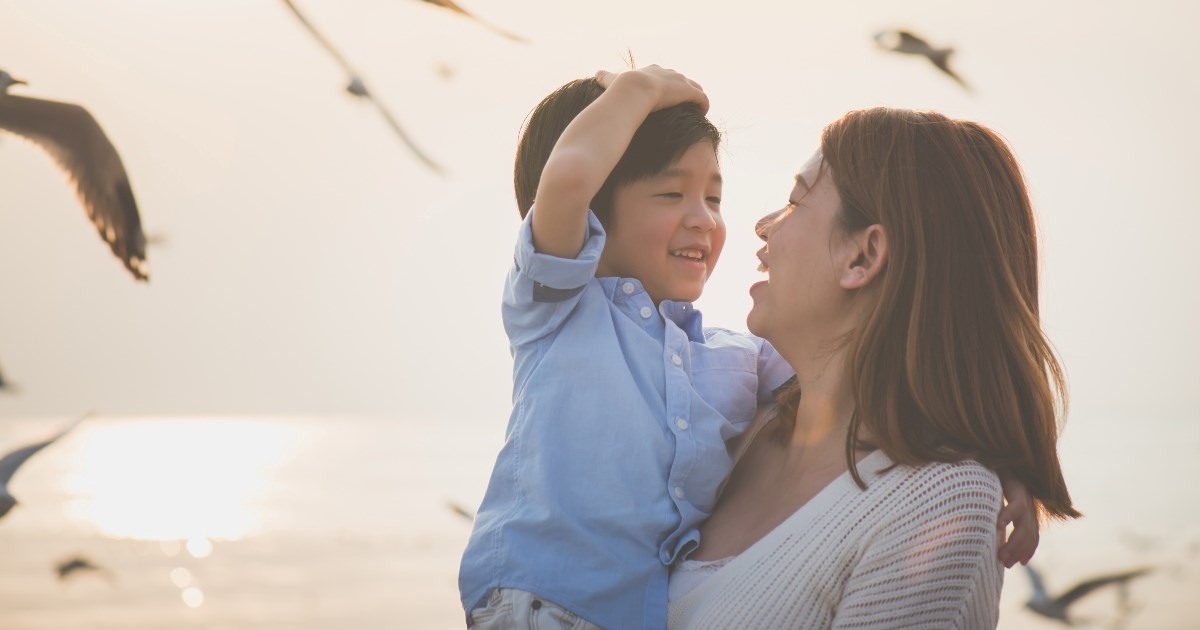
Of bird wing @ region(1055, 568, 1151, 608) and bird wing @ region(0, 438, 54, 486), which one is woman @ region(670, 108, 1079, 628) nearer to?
bird wing @ region(1055, 568, 1151, 608)

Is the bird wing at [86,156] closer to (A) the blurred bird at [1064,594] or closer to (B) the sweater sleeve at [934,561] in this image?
(B) the sweater sleeve at [934,561]

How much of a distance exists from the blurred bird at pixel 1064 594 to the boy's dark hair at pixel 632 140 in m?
3.17

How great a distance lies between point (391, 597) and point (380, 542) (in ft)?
15.9

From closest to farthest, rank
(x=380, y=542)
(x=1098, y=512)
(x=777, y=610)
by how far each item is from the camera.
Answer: (x=777, y=610), (x=380, y=542), (x=1098, y=512)

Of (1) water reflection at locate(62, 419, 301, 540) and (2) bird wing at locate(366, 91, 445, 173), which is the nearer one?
(2) bird wing at locate(366, 91, 445, 173)

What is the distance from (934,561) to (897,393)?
32cm

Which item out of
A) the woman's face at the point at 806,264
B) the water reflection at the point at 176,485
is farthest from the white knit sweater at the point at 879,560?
the water reflection at the point at 176,485

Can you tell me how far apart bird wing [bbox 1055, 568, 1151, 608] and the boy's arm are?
3.87 meters

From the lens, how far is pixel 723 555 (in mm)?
2199

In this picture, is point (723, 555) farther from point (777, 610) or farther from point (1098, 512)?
point (1098, 512)

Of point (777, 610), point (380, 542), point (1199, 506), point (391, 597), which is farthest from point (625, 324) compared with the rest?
point (1199, 506)

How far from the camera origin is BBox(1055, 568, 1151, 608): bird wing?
16.8 ft

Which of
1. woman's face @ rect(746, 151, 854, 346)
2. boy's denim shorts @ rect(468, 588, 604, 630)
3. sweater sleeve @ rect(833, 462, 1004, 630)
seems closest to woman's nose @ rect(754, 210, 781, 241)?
woman's face @ rect(746, 151, 854, 346)

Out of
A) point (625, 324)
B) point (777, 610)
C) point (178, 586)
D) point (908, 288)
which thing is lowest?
point (178, 586)
